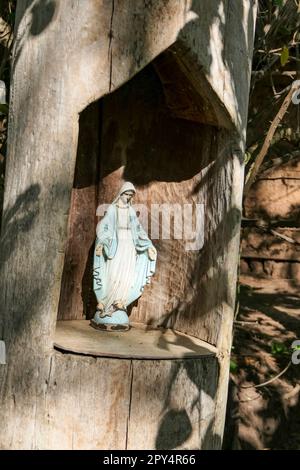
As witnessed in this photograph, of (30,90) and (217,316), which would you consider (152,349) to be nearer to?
(217,316)

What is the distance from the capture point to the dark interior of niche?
484cm

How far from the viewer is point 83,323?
15.5 feet

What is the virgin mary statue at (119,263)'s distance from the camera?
4.49m

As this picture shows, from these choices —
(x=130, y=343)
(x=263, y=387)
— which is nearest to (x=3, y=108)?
(x=130, y=343)

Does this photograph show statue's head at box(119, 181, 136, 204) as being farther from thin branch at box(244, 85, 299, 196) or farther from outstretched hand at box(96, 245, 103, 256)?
thin branch at box(244, 85, 299, 196)

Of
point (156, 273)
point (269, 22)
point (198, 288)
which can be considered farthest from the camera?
point (269, 22)

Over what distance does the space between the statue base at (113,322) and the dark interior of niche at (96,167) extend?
1.42 ft

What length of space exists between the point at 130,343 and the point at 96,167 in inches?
49.2

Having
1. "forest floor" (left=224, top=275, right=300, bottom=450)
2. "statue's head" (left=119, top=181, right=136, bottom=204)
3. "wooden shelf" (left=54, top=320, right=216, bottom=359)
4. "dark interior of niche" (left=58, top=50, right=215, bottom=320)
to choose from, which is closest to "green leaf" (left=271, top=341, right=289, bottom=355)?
"forest floor" (left=224, top=275, right=300, bottom=450)

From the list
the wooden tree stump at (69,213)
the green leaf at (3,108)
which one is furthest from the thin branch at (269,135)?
the green leaf at (3,108)

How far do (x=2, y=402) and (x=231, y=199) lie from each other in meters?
1.53

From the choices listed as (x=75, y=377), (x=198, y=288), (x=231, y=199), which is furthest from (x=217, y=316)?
(x=75, y=377)

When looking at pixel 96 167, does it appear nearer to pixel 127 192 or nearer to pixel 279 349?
pixel 127 192

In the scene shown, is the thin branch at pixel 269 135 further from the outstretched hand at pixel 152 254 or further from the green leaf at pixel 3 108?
the green leaf at pixel 3 108
